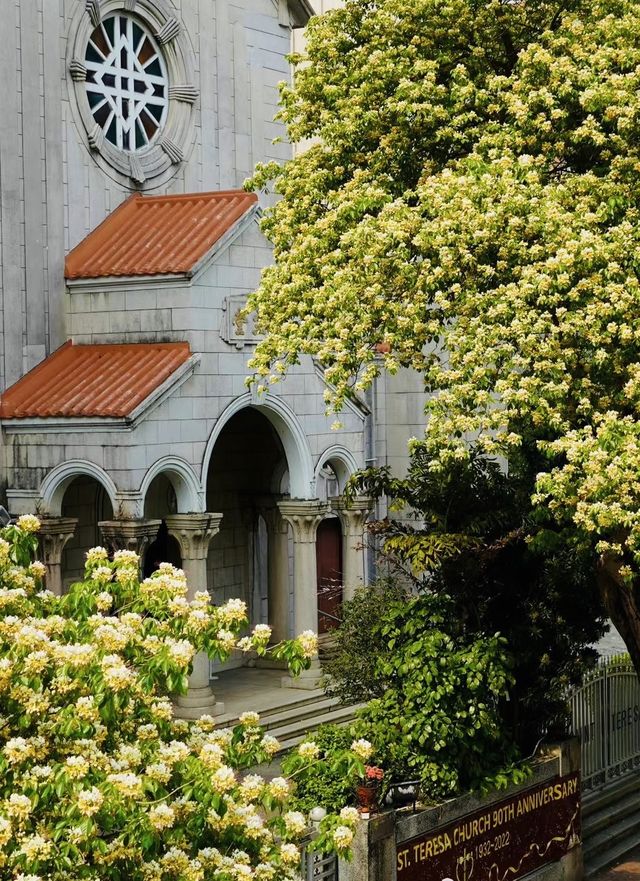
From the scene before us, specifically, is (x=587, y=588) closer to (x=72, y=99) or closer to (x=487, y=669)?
(x=487, y=669)

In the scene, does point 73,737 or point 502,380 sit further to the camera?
point 502,380

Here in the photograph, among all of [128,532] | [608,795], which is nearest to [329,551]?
[128,532]

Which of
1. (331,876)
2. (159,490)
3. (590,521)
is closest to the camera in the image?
(590,521)

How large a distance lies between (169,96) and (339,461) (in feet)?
24.8

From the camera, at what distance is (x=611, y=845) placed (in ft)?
71.6

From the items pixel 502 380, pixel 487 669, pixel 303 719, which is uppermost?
pixel 502 380

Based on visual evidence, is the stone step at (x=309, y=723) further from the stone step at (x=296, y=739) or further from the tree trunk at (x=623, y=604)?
the tree trunk at (x=623, y=604)

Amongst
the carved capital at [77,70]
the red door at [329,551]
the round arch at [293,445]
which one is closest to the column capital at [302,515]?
the round arch at [293,445]

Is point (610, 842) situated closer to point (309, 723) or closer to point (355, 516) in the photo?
point (309, 723)

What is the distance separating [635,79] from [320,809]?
8427mm

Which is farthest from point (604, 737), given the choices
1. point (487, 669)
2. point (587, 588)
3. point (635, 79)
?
point (635, 79)

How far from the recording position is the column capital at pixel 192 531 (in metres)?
24.7

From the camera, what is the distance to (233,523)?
30.2m

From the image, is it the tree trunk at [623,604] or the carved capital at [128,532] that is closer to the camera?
the tree trunk at [623,604]
